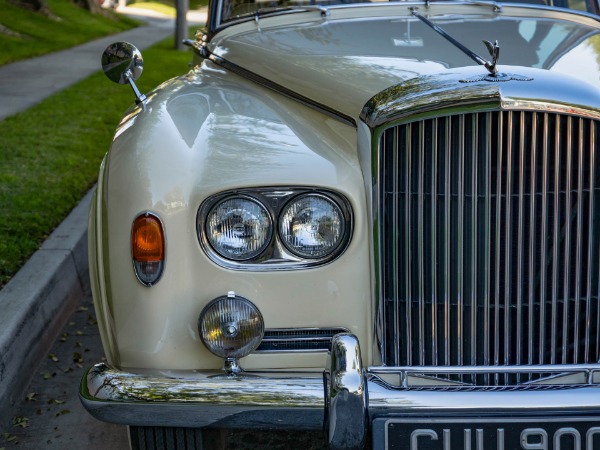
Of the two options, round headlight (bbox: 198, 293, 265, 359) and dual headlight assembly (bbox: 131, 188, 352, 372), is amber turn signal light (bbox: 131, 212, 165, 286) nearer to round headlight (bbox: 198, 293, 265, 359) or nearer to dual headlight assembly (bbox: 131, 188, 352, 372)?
dual headlight assembly (bbox: 131, 188, 352, 372)

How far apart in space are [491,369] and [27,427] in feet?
6.09

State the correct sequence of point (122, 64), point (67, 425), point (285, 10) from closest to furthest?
point (122, 64)
point (67, 425)
point (285, 10)

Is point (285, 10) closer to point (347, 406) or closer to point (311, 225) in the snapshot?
point (311, 225)

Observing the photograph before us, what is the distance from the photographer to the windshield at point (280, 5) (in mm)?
3619

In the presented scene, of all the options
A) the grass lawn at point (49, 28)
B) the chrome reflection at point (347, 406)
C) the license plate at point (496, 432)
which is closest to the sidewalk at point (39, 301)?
the chrome reflection at point (347, 406)

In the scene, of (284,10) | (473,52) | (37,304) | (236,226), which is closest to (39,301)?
(37,304)

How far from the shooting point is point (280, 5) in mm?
3725

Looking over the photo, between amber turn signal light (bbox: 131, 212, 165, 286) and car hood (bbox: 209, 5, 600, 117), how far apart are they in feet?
2.21

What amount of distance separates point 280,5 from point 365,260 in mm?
1800

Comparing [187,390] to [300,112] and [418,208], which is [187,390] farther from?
[300,112]

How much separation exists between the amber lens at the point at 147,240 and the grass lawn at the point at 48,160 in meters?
1.98

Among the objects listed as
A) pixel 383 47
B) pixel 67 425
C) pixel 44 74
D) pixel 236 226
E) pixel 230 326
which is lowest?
pixel 67 425

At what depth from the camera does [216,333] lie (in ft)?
7.15

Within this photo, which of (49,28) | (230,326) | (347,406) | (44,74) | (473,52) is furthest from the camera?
(49,28)
